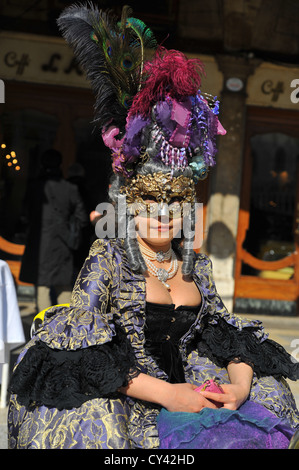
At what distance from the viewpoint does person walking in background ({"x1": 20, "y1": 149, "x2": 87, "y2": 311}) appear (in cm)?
577

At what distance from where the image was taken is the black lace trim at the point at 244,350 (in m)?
2.32

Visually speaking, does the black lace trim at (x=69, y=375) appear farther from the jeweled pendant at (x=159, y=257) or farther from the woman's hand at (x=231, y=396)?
the jeweled pendant at (x=159, y=257)

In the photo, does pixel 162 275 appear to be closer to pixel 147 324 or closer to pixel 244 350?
pixel 147 324

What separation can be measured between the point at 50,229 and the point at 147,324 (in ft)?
12.3

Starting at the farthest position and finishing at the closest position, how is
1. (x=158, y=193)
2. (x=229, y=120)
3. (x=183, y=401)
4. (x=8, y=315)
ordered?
(x=229, y=120)
(x=8, y=315)
(x=158, y=193)
(x=183, y=401)

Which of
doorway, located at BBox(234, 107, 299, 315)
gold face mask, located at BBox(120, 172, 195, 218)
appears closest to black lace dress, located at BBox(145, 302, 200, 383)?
gold face mask, located at BBox(120, 172, 195, 218)

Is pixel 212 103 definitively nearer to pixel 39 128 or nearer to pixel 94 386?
pixel 94 386

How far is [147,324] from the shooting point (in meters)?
2.23

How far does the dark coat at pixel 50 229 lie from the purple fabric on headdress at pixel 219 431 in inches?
156

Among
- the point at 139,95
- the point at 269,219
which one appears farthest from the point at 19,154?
the point at 139,95

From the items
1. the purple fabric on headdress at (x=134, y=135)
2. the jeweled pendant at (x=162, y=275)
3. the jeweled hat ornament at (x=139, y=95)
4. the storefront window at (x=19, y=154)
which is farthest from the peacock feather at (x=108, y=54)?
the storefront window at (x=19, y=154)

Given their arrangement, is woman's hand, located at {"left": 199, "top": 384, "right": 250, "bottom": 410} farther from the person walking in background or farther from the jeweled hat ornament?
the person walking in background

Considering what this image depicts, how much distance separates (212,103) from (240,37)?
5.72 m

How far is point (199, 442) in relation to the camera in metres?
1.83
